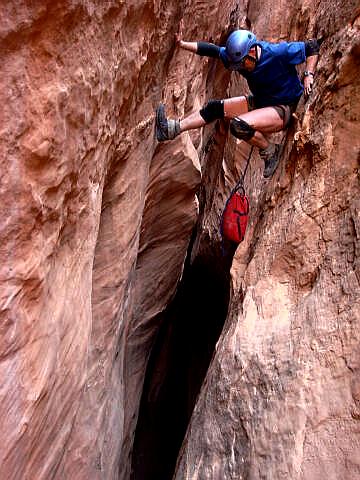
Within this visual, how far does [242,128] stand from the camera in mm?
4156

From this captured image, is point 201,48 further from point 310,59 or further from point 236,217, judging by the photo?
point 236,217

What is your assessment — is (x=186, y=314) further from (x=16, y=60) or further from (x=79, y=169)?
(x=16, y=60)

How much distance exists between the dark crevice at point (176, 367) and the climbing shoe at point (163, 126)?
3434 mm

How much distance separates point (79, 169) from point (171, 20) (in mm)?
1804

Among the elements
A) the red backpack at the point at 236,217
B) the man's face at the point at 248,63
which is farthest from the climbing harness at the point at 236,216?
the man's face at the point at 248,63

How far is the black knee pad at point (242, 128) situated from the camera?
4145 millimetres

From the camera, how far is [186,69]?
4.86 m

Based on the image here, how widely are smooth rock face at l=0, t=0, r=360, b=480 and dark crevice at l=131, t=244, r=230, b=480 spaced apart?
335 centimetres

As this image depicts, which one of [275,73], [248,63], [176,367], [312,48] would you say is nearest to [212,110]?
[248,63]

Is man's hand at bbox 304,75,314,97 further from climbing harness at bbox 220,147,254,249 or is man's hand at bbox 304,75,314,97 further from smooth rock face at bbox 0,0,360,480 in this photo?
climbing harness at bbox 220,147,254,249

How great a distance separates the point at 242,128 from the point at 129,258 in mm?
1387

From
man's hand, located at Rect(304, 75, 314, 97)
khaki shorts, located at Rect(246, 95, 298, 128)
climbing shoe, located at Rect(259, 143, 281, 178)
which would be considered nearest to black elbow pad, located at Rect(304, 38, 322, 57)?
man's hand, located at Rect(304, 75, 314, 97)

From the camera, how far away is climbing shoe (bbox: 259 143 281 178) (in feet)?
14.2

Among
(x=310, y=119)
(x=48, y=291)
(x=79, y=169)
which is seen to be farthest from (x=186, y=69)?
(x=48, y=291)
